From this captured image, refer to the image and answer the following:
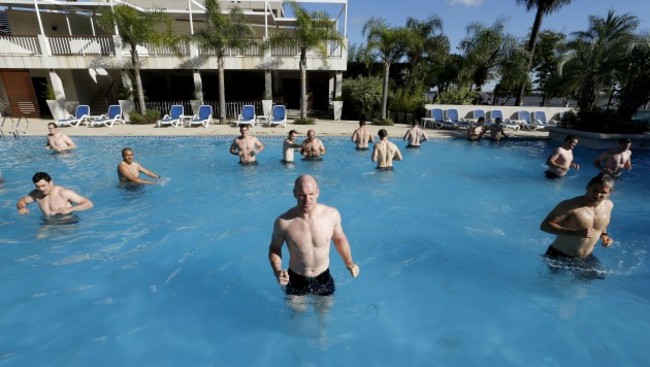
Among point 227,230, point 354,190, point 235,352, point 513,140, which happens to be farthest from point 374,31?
point 235,352

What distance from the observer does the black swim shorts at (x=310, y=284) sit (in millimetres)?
3211

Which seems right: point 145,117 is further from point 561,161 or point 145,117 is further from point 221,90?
point 561,161

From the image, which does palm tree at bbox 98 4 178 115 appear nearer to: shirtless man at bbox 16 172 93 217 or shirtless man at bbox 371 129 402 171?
shirtless man at bbox 16 172 93 217

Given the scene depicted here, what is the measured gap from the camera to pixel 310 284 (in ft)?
10.6

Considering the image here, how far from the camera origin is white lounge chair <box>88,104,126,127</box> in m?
15.1

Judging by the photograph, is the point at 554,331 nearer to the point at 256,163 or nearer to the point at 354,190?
the point at 354,190

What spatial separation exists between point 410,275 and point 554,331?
1.75 m

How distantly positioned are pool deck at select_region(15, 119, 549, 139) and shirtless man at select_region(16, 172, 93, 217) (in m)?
8.29

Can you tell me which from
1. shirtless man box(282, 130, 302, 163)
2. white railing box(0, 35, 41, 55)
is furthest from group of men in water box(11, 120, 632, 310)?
white railing box(0, 35, 41, 55)

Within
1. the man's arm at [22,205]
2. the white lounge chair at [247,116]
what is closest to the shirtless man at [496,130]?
the white lounge chair at [247,116]

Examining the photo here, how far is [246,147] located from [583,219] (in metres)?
7.60

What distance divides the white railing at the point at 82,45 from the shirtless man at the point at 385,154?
15.3m

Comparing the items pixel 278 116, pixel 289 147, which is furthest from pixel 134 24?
pixel 289 147

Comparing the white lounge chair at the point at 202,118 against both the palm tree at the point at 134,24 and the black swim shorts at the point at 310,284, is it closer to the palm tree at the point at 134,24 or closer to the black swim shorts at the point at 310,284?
the palm tree at the point at 134,24
